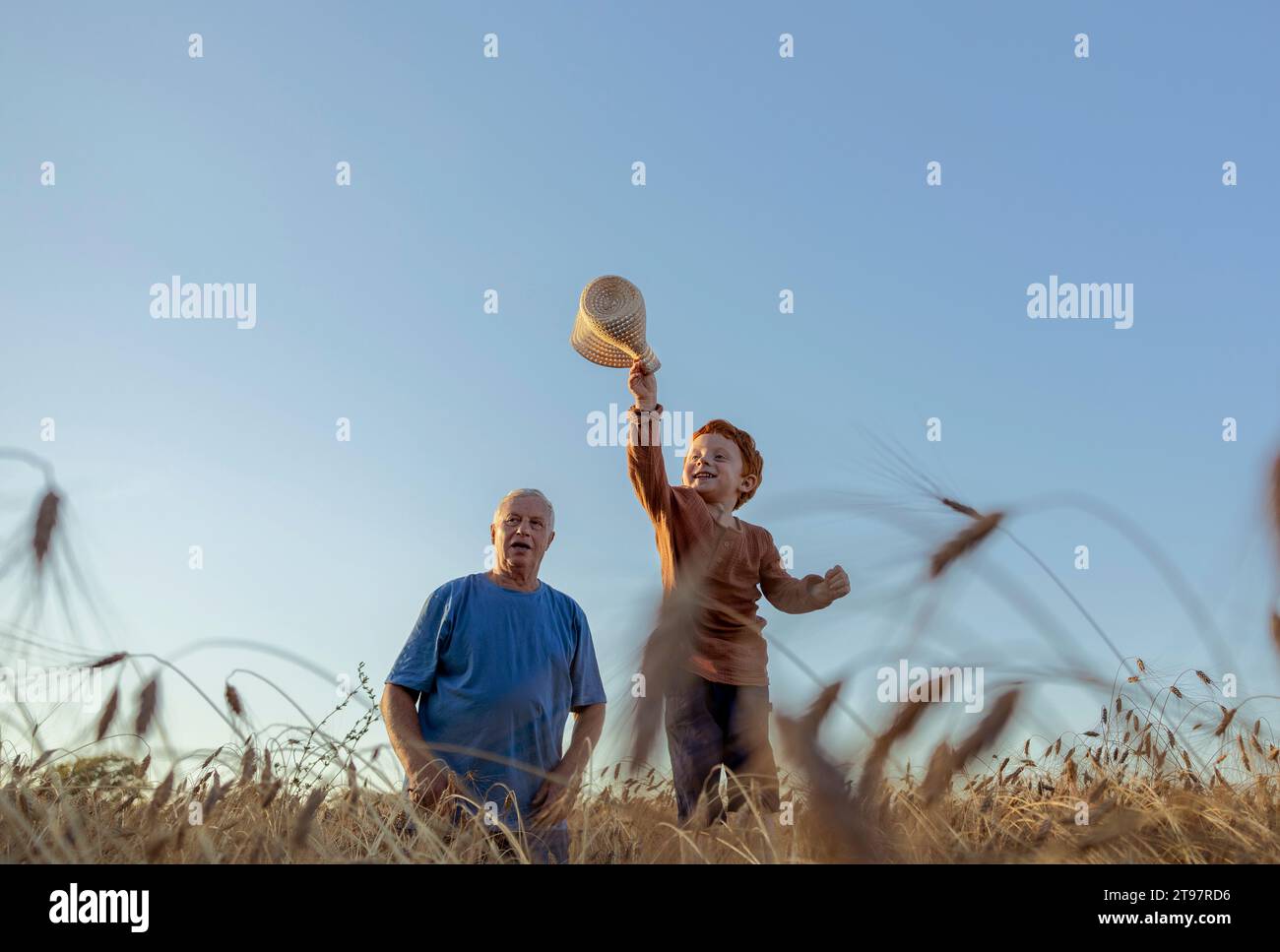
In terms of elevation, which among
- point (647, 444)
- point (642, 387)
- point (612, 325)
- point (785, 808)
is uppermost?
point (612, 325)

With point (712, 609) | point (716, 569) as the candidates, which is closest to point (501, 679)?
point (712, 609)

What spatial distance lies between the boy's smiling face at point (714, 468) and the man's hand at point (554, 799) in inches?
55.4

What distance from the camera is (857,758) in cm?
198

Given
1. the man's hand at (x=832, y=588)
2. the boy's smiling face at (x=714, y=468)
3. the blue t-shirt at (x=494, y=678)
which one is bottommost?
the blue t-shirt at (x=494, y=678)

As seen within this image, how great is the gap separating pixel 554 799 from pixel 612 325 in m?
2.00

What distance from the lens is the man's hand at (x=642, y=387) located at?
12.4ft

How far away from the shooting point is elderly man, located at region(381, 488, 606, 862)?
305 cm

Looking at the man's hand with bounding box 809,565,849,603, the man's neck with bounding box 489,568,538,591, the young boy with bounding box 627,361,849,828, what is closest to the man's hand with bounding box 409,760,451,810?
the man's neck with bounding box 489,568,538,591

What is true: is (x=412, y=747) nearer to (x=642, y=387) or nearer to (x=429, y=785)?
(x=429, y=785)

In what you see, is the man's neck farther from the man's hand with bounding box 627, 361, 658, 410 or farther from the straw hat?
the straw hat

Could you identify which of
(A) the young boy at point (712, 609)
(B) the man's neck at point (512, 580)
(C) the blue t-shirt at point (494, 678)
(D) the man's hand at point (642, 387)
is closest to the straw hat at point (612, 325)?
(D) the man's hand at point (642, 387)

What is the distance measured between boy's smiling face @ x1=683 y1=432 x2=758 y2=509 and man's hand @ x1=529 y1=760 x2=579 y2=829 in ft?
4.62

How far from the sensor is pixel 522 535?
11.1 feet

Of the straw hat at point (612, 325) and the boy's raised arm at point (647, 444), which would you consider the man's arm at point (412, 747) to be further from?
the straw hat at point (612, 325)
